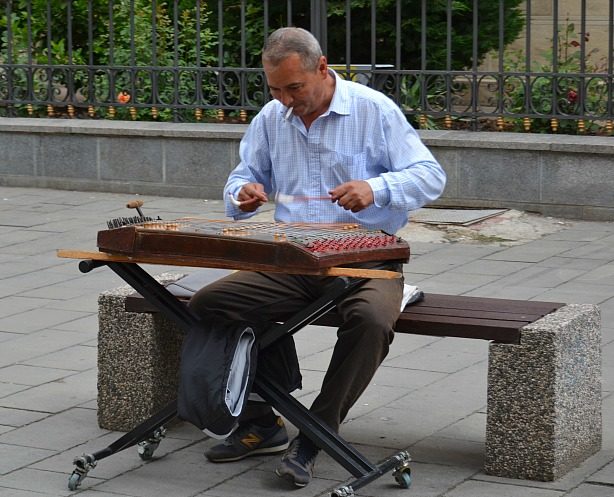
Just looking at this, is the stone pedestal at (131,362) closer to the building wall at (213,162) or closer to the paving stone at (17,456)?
the paving stone at (17,456)

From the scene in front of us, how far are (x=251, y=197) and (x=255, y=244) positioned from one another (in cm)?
57

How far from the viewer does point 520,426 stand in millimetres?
4191

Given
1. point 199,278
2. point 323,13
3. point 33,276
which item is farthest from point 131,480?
point 323,13

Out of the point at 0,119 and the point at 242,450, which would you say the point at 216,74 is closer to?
the point at 0,119

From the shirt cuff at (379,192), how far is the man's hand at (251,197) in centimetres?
37

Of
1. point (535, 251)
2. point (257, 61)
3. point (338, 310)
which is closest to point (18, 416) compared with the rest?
point (338, 310)

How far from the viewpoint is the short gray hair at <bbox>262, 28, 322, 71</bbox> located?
4.28 m

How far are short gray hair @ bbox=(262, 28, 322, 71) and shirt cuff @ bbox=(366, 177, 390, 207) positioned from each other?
1.43 ft

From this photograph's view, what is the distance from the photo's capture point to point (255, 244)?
3.89 metres

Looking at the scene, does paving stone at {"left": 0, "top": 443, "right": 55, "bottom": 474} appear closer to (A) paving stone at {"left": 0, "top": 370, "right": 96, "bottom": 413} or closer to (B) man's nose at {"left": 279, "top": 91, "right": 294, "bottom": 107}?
(A) paving stone at {"left": 0, "top": 370, "right": 96, "bottom": 413}

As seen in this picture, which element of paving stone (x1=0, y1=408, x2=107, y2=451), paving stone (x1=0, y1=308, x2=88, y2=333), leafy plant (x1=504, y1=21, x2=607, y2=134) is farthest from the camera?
leafy plant (x1=504, y1=21, x2=607, y2=134)

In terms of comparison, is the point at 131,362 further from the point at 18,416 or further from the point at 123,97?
the point at 123,97

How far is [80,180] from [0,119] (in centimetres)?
97

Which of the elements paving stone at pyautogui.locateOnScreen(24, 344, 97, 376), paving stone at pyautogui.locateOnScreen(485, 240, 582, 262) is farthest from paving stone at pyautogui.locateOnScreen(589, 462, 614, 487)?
paving stone at pyautogui.locateOnScreen(485, 240, 582, 262)
